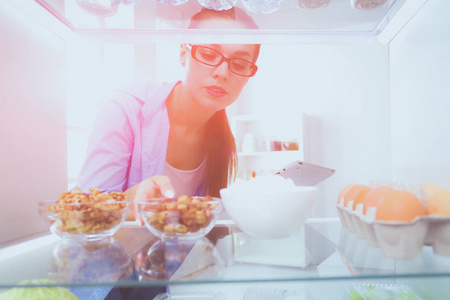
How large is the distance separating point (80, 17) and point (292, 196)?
672 mm

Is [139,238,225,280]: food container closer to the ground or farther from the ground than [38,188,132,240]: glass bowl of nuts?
closer to the ground

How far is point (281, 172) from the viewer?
1338 mm

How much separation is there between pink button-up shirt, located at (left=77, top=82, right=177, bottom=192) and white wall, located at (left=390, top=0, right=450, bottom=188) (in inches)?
33.2

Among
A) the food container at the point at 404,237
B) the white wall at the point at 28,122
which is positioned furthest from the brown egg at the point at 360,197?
the white wall at the point at 28,122

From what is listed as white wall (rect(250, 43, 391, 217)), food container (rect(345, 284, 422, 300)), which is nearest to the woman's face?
white wall (rect(250, 43, 391, 217))

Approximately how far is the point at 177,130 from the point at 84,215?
2.76 feet

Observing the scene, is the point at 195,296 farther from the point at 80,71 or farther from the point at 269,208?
the point at 80,71

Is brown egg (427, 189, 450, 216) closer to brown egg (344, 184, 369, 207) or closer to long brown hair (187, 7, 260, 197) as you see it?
brown egg (344, 184, 369, 207)

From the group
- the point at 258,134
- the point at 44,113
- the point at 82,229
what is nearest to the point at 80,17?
the point at 44,113

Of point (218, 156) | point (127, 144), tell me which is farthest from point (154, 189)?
point (218, 156)

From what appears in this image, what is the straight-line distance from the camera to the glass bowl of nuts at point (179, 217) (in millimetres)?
600

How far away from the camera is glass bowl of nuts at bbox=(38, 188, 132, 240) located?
0.60m

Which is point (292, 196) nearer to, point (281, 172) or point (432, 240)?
point (432, 240)

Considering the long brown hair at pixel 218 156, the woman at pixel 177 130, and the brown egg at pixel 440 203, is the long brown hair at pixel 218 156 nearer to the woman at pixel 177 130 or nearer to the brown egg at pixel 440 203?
the woman at pixel 177 130
